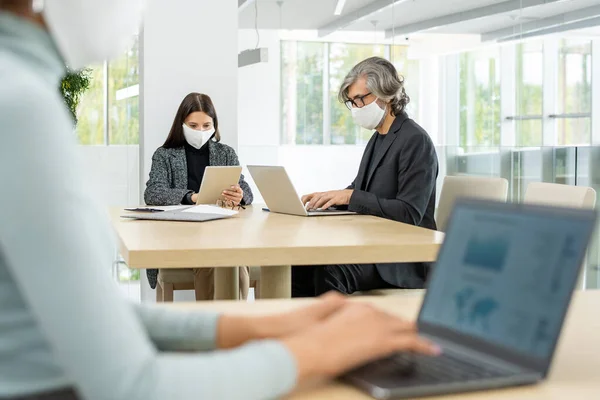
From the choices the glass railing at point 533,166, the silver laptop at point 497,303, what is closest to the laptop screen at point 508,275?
the silver laptop at point 497,303

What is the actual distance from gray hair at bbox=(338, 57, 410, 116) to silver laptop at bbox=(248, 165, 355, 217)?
1.87 feet

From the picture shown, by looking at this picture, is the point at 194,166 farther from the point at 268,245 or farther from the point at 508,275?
the point at 508,275

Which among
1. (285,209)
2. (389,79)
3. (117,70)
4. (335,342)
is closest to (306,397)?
(335,342)

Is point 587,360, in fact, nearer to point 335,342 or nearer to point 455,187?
point 335,342

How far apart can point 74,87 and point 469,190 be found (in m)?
2.99

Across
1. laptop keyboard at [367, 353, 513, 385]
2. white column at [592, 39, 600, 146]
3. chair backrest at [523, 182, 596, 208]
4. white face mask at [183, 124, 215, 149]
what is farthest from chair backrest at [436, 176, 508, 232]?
laptop keyboard at [367, 353, 513, 385]

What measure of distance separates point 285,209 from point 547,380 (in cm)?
258

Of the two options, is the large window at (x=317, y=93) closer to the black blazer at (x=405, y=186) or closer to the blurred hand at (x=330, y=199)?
the black blazer at (x=405, y=186)

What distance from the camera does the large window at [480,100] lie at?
6.07 meters

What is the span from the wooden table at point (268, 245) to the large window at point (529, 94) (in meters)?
3.01

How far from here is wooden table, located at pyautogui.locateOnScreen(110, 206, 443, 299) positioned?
90.2 inches

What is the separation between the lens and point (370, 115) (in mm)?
3842

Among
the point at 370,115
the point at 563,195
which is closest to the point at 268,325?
the point at 563,195

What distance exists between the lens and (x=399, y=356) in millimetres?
1025
